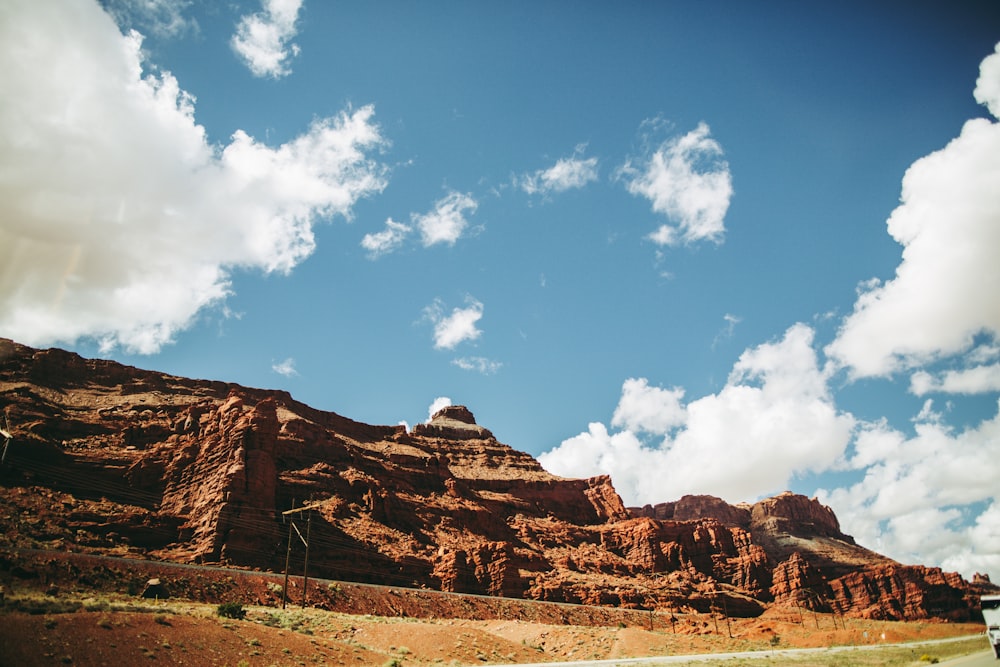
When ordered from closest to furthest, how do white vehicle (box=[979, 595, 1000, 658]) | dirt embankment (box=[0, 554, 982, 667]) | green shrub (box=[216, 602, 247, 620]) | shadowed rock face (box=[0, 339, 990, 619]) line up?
dirt embankment (box=[0, 554, 982, 667]) → white vehicle (box=[979, 595, 1000, 658]) → green shrub (box=[216, 602, 247, 620]) → shadowed rock face (box=[0, 339, 990, 619])

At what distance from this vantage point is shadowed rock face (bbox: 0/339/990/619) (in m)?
53.8

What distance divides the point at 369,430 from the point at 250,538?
62710mm

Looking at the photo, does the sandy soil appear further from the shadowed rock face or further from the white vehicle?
the white vehicle

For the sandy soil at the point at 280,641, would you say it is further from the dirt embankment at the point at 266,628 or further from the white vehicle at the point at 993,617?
the white vehicle at the point at 993,617

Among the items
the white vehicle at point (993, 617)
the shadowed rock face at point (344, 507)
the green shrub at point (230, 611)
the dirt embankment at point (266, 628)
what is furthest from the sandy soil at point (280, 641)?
the white vehicle at point (993, 617)

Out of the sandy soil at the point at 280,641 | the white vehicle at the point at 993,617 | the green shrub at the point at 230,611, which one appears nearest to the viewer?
the sandy soil at the point at 280,641

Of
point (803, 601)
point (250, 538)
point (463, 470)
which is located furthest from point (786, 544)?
point (250, 538)

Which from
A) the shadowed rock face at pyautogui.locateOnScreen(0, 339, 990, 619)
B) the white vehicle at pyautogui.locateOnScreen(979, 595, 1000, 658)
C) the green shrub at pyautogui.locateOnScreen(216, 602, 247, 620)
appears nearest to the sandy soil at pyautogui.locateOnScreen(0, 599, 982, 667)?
the green shrub at pyautogui.locateOnScreen(216, 602, 247, 620)

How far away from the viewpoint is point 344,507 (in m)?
76.4

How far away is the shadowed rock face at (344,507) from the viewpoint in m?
53.8

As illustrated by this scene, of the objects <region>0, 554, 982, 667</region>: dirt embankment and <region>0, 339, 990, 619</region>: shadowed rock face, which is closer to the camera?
<region>0, 554, 982, 667</region>: dirt embankment

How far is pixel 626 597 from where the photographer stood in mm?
85312

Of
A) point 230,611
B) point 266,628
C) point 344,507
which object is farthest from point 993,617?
point 344,507

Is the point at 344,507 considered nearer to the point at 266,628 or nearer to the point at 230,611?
the point at 230,611
